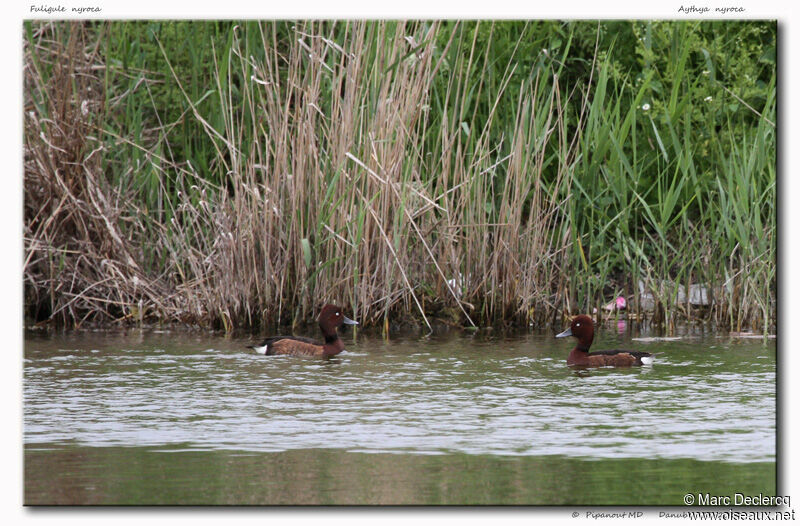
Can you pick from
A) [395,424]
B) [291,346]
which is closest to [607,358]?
[291,346]

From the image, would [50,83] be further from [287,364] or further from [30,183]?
[287,364]

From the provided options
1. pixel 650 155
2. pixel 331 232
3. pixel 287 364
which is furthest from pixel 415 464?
pixel 650 155

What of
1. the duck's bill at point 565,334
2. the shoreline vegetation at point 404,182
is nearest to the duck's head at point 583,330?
the duck's bill at point 565,334

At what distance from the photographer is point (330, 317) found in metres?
10.3

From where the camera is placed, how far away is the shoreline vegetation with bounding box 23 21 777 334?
10562mm

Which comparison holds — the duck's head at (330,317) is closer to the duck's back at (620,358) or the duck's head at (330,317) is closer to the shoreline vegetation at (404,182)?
the shoreline vegetation at (404,182)

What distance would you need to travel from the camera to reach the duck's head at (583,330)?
964 centimetres

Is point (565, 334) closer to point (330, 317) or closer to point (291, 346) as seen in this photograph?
point (330, 317)

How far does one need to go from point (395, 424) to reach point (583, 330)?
2889mm

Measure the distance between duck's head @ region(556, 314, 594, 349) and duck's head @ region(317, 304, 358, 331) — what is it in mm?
1730

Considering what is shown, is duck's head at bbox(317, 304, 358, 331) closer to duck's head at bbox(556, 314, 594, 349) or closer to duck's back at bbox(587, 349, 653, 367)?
duck's head at bbox(556, 314, 594, 349)

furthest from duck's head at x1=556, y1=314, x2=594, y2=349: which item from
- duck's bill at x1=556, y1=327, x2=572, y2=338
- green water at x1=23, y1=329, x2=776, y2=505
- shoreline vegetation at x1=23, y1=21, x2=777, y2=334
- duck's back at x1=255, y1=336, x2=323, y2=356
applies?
duck's back at x1=255, y1=336, x2=323, y2=356

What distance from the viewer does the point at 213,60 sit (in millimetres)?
12008

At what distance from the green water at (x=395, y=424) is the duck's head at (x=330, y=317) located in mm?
248
